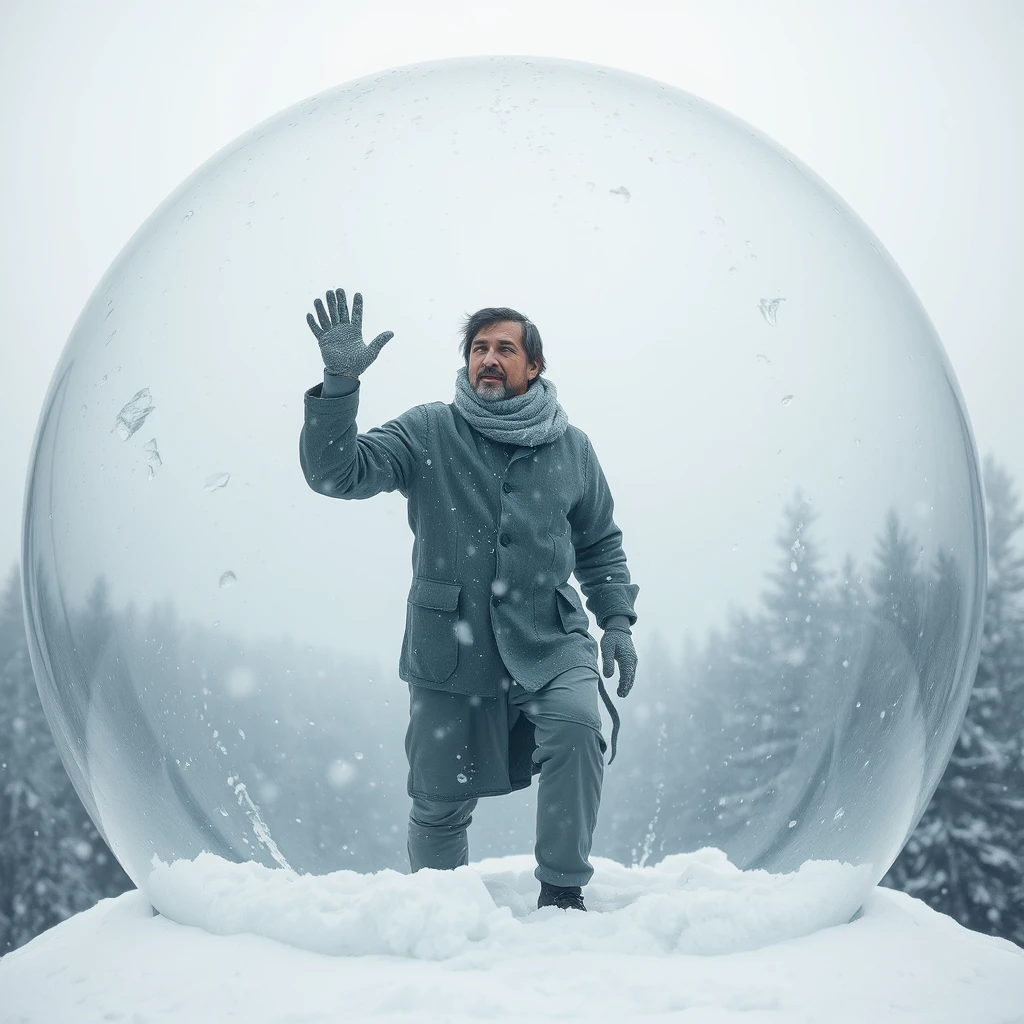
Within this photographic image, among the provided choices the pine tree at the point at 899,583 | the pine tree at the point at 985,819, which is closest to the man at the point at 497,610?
the pine tree at the point at 899,583

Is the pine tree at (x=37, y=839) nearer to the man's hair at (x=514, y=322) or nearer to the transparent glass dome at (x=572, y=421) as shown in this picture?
the transparent glass dome at (x=572, y=421)

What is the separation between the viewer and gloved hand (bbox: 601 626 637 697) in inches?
99.7

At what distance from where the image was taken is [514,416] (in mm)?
2475

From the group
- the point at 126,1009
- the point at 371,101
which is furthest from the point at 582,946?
the point at 371,101

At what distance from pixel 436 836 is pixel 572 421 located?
1059 millimetres

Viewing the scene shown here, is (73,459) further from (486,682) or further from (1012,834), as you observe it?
(1012,834)

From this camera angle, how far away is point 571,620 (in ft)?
8.03

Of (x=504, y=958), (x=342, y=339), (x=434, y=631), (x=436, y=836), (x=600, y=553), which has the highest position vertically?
(x=342, y=339)

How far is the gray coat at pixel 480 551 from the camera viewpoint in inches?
94.4

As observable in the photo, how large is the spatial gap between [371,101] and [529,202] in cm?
55

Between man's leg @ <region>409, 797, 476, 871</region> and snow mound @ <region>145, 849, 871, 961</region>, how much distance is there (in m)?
0.11

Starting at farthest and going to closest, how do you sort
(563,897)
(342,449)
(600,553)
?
(600,553), (563,897), (342,449)

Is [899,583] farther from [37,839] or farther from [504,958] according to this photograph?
[37,839]

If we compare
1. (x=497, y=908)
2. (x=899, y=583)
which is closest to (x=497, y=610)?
(x=497, y=908)
